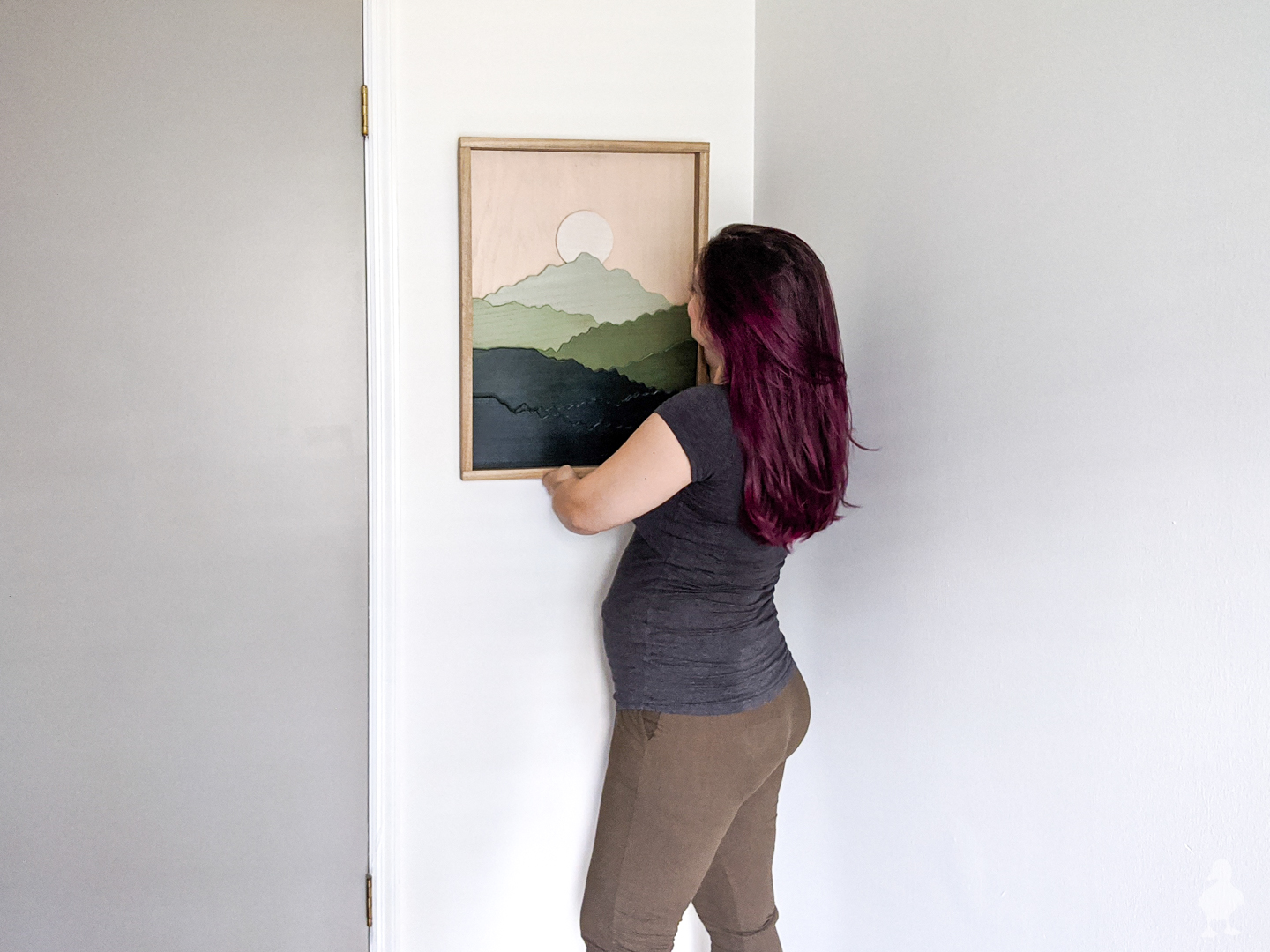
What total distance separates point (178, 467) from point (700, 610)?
0.89m

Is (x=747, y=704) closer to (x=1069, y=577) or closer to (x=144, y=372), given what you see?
(x=1069, y=577)

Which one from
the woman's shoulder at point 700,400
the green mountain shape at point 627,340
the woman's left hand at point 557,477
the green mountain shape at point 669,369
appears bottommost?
the woman's left hand at point 557,477

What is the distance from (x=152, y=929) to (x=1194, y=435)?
1.73 meters

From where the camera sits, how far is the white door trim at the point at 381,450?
1.65 metres

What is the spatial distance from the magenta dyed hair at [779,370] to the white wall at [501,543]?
23.6 inches

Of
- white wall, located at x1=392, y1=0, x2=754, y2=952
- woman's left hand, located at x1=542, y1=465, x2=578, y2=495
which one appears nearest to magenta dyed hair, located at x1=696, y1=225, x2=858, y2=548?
woman's left hand, located at x1=542, y1=465, x2=578, y2=495

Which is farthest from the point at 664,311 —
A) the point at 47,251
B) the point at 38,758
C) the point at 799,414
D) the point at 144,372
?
the point at 38,758

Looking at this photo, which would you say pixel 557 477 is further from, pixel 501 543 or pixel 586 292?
pixel 586 292

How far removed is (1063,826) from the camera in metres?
1.07

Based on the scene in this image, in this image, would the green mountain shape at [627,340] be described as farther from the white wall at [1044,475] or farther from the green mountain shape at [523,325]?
the white wall at [1044,475]

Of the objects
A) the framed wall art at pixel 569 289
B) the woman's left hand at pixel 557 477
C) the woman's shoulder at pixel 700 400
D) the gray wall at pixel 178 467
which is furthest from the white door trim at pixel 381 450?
the woman's shoulder at pixel 700 400

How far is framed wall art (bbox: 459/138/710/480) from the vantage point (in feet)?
5.69

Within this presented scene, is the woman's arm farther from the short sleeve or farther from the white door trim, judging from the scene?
the white door trim

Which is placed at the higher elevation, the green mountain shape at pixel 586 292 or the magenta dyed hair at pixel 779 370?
the green mountain shape at pixel 586 292
